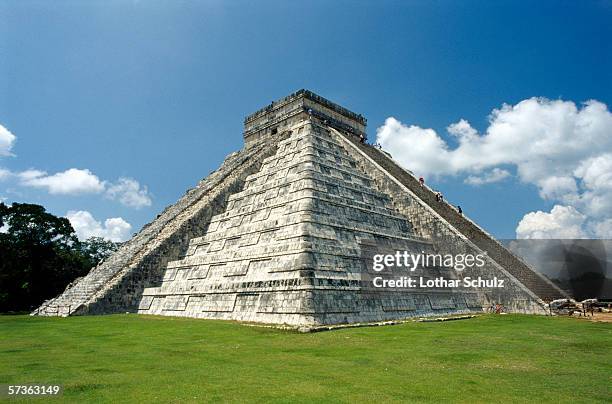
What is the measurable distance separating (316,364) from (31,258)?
3133 cm

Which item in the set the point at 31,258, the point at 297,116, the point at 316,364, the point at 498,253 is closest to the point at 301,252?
the point at 316,364

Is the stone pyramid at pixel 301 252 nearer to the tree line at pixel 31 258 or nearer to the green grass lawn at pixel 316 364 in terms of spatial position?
the green grass lawn at pixel 316 364

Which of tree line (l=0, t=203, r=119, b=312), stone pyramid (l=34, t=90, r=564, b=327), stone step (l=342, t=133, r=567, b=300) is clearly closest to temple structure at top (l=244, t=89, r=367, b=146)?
stone pyramid (l=34, t=90, r=564, b=327)

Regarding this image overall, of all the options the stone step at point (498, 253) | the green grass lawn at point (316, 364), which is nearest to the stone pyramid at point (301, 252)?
the stone step at point (498, 253)

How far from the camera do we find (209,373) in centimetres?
688

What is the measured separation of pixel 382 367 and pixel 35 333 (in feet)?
36.8

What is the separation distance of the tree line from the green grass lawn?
20.7 metres

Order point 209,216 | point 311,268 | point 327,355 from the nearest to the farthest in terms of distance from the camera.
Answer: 1. point 327,355
2. point 311,268
3. point 209,216

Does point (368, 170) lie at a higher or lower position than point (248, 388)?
higher

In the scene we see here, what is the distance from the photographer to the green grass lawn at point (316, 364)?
226 inches

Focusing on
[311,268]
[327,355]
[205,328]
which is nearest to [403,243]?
[311,268]

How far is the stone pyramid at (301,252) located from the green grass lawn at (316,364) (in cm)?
217

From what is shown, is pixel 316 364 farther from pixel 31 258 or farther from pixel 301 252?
pixel 31 258

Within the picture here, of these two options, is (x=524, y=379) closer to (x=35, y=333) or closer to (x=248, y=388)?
(x=248, y=388)
